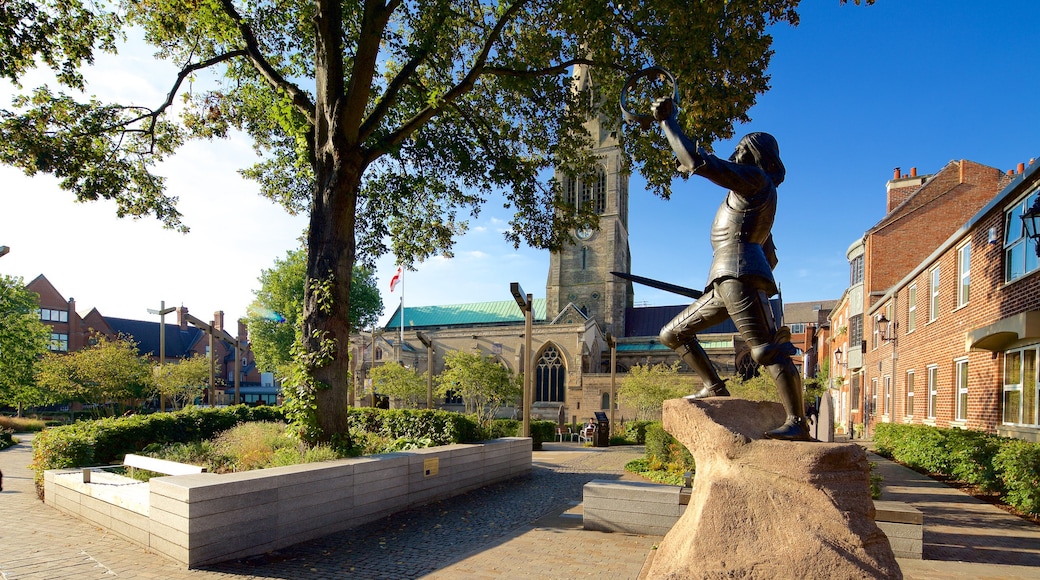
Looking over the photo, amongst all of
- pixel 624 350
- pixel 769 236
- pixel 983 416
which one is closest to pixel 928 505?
pixel 983 416

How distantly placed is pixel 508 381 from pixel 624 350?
21912 millimetres

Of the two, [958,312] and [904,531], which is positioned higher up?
[958,312]

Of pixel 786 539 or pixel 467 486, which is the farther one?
pixel 467 486

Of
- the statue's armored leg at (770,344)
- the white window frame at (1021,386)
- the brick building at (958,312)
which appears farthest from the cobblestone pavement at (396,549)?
the brick building at (958,312)

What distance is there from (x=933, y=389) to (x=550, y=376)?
36604 mm

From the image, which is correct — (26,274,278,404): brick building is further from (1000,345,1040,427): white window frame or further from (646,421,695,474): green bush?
(1000,345,1040,427): white window frame

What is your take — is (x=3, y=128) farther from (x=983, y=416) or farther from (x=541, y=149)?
(x=983, y=416)

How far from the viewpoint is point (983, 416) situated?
42.7 feet

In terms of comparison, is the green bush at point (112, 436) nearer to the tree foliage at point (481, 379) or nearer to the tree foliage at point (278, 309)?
the tree foliage at point (481, 379)

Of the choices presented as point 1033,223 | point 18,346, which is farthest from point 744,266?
point 18,346

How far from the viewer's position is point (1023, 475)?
8.63 metres

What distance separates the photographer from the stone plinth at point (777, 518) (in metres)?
3.71

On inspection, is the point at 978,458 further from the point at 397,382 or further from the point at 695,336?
the point at 397,382

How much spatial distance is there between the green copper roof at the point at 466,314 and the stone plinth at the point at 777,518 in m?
58.9
